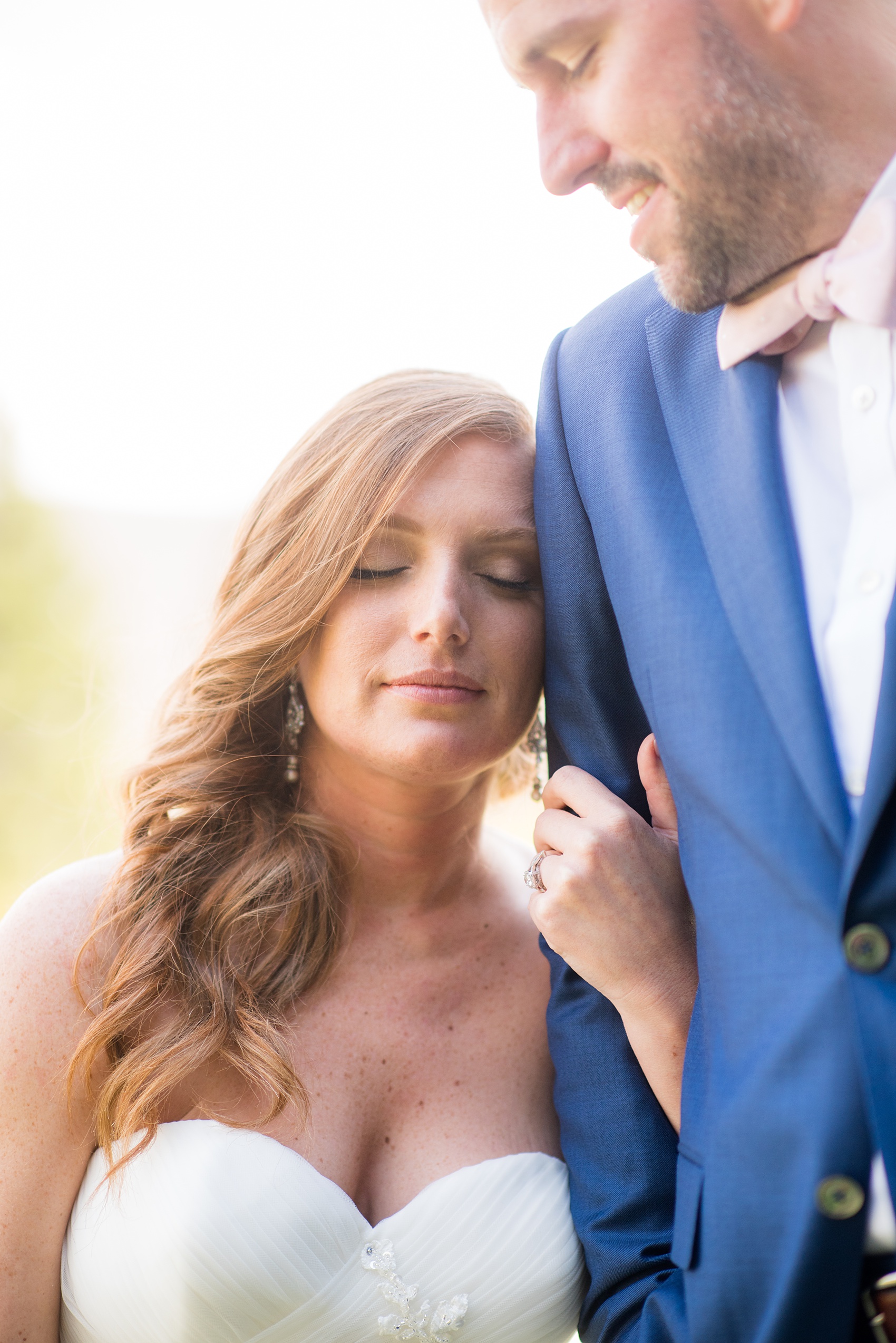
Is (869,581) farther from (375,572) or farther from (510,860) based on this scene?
(510,860)

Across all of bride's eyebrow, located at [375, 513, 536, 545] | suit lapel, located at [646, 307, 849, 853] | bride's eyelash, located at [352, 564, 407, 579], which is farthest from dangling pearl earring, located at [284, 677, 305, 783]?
suit lapel, located at [646, 307, 849, 853]

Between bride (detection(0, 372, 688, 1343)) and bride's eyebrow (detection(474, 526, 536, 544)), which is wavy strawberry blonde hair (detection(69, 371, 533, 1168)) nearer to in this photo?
bride (detection(0, 372, 688, 1343))

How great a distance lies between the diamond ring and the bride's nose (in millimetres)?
411

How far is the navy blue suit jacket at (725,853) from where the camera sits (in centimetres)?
120

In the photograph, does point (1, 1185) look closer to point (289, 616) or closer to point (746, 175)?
point (289, 616)

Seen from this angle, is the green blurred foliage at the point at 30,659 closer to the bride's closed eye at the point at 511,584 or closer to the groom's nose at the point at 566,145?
the bride's closed eye at the point at 511,584

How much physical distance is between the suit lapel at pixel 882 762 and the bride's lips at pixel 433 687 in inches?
33.3

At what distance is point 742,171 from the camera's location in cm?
130

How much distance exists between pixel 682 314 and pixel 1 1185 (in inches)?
73.1

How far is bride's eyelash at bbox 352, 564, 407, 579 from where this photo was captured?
194cm

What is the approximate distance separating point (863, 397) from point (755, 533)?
215 mm

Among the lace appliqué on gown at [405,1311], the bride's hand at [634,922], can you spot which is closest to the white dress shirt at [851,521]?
the bride's hand at [634,922]

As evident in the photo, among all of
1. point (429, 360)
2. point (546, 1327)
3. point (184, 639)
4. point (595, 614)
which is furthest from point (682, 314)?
point (546, 1327)

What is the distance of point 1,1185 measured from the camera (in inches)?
66.6
